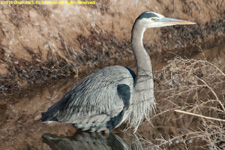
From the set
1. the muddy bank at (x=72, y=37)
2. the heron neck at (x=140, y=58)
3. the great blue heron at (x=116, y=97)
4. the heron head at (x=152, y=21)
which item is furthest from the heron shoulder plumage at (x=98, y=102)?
the muddy bank at (x=72, y=37)

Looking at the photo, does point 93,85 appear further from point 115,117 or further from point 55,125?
point 55,125

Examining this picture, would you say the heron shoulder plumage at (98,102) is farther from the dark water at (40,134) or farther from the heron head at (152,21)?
the heron head at (152,21)

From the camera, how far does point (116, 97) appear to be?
5773 mm

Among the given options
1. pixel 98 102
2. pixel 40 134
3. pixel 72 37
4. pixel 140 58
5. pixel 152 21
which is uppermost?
pixel 152 21

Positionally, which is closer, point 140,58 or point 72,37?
point 140,58

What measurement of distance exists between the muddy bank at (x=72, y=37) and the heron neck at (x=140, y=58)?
9.42 feet

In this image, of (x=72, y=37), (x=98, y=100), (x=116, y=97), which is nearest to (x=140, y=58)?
(x=116, y=97)

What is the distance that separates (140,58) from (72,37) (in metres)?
3.79

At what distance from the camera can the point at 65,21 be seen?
937 centimetres

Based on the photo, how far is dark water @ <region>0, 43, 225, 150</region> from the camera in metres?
5.57

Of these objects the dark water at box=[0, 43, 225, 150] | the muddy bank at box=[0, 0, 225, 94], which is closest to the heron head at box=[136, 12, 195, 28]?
the dark water at box=[0, 43, 225, 150]

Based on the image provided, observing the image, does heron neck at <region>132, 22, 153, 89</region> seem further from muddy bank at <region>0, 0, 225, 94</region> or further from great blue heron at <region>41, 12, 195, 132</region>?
muddy bank at <region>0, 0, 225, 94</region>

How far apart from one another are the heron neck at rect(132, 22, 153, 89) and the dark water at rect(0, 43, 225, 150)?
0.92m

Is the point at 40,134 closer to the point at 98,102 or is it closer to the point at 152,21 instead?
the point at 98,102
